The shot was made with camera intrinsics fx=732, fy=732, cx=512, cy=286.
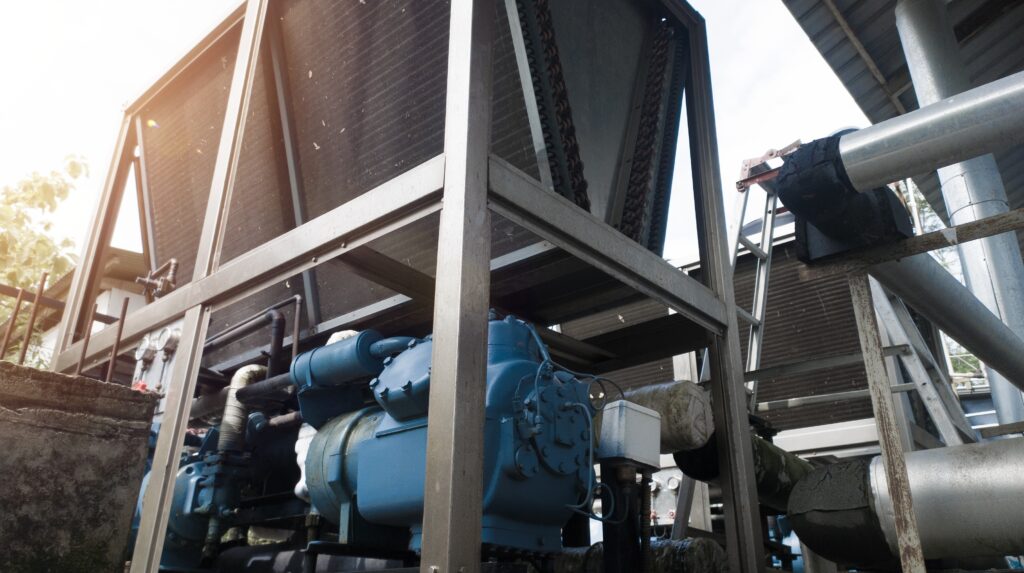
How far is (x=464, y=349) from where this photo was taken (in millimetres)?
2131

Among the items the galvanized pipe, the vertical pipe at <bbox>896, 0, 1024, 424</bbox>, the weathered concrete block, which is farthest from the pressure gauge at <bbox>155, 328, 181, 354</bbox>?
the vertical pipe at <bbox>896, 0, 1024, 424</bbox>

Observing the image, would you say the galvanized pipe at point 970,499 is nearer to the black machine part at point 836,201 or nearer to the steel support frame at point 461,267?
the black machine part at point 836,201

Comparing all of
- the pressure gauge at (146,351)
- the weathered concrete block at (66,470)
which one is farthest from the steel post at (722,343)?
the pressure gauge at (146,351)

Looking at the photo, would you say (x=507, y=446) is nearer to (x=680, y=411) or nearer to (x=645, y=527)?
(x=645, y=527)

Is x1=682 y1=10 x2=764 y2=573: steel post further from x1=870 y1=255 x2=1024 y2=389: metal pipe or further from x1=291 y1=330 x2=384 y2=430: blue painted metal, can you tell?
x1=291 y1=330 x2=384 y2=430: blue painted metal

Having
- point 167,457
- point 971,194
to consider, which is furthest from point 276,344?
point 971,194

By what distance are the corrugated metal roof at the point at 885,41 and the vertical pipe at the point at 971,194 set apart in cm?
58

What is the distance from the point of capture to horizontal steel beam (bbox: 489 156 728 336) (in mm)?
2502

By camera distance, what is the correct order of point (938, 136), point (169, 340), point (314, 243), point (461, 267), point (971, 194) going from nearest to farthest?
1. point (938, 136)
2. point (461, 267)
3. point (314, 243)
4. point (169, 340)
5. point (971, 194)

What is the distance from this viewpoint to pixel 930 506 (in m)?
2.15

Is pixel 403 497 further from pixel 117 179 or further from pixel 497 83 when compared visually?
pixel 117 179

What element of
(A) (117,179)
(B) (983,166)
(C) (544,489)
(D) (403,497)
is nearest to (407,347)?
(D) (403,497)

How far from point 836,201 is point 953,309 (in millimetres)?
728

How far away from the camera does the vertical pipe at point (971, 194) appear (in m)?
4.43
